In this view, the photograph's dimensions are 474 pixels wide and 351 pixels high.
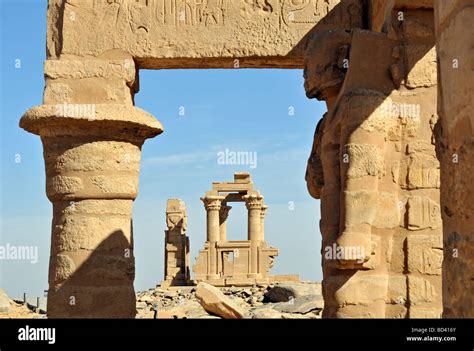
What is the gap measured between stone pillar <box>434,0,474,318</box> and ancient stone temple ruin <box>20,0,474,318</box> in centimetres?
118

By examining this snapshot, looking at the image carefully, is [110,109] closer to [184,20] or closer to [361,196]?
[184,20]

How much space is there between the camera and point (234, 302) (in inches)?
519

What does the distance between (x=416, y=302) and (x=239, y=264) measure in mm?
20545

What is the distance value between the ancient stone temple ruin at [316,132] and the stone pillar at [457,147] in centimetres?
118

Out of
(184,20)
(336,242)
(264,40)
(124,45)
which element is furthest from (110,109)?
(336,242)

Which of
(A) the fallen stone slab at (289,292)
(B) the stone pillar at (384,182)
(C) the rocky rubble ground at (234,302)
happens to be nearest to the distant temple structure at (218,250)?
(C) the rocky rubble ground at (234,302)

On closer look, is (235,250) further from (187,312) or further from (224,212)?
(187,312)

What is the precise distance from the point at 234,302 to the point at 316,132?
7442mm

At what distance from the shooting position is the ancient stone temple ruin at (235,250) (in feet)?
83.6

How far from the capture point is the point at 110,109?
6.83 m

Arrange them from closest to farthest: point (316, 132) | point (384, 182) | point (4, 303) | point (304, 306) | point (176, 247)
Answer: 1. point (384, 182)
2. point (316, 132)
3. point (304, 306)
4. point (4, 303)
5. point (176, 247)

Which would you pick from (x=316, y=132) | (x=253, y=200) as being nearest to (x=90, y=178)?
(x=316, y=132)

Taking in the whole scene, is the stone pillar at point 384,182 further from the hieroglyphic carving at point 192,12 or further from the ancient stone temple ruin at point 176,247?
the ancient stone temple ruin at point 176,247

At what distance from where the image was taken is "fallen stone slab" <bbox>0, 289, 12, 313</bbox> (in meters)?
15.2
